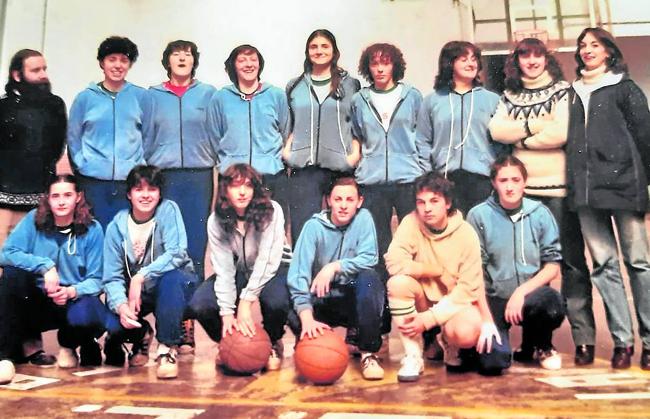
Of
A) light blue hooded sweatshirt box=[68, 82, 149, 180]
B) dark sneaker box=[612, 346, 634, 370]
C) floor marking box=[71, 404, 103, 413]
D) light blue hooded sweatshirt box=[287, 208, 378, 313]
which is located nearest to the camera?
floor marking box=[71, 404, 103, 413]

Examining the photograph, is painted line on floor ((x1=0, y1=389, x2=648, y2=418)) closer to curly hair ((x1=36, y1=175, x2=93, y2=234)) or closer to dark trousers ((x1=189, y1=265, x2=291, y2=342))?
dark trousers ((x1=189, y1=265, x2=291, y2=342))

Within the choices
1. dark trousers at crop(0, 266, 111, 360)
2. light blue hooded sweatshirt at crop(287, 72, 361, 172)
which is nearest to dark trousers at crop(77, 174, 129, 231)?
dark trousers at crop(0, 266, 111, 360)

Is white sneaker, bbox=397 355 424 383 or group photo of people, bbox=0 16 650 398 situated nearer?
white sneaker, bbox=397 355 424 383

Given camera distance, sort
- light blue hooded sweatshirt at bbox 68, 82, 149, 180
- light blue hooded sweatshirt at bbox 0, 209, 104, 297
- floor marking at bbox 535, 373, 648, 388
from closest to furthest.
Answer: floor marking at bbox 535, 373, 648, 388
light blue hooded sweatshirt at bbox 0, 209, 104, 297
light blue hooded sweatshirt at bbox 68, 82, 149, 180

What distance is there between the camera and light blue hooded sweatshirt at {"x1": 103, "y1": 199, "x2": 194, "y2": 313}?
3115 mm

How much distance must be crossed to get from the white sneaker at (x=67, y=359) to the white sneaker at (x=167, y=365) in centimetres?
48

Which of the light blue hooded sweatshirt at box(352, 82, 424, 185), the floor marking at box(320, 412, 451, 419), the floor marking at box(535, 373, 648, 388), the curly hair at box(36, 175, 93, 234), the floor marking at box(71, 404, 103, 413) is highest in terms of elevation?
the light blue hooded sweatshirt at box(352, 82, 424, 185)

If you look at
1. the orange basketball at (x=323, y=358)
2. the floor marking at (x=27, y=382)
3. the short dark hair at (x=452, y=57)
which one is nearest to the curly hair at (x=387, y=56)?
the short dark hair at (x=452, y=57)

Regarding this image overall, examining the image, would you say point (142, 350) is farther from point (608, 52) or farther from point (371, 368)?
point (608, 52)

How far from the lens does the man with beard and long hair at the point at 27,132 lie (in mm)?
3398

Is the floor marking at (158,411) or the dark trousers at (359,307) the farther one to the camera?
the dark trousers at (359,307)

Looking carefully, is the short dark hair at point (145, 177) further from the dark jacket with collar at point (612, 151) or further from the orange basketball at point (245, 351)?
the dark jacket with collar at point (612, 151)

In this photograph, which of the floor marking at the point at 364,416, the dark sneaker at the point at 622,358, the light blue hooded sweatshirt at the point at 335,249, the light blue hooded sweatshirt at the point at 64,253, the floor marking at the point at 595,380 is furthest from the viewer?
the light blue hooded sweatshirt at the point at 64,253

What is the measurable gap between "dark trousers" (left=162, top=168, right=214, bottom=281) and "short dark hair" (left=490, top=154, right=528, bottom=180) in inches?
58.3
